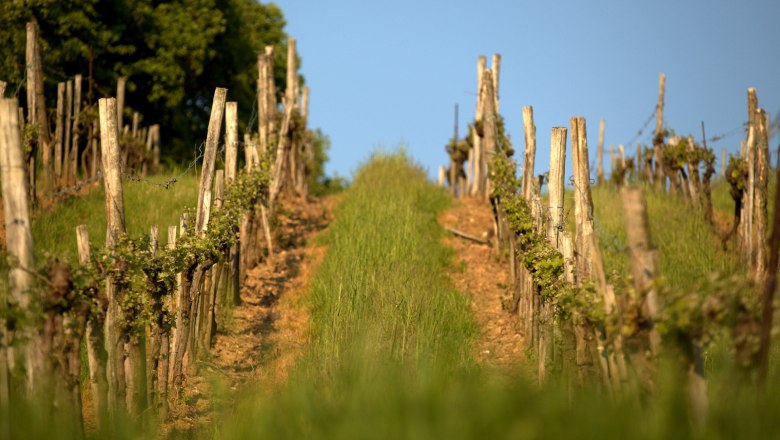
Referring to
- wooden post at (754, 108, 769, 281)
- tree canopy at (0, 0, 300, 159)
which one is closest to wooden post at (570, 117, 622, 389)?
wooden post at (754, 108, 769, 281)

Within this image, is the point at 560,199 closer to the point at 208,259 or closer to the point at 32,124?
the point at 208,259

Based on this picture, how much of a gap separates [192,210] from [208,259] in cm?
53

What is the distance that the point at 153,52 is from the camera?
2659 centimetres

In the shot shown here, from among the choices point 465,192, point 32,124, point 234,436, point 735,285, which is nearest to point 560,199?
point 735,285

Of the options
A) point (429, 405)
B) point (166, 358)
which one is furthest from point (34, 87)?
point (429, 405)

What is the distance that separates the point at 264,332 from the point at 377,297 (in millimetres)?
1722

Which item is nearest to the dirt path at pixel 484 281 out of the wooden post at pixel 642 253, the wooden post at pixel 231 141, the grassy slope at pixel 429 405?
the grassy slope at pixel 429 405

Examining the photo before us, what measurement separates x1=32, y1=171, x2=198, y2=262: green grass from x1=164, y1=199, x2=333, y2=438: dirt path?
5.02 ft

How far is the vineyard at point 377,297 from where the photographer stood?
6.01m

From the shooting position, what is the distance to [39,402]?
6715mm

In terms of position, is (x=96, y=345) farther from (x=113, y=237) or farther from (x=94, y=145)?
(x=94, y=145)

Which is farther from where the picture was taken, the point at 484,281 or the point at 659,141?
the point at 659,141

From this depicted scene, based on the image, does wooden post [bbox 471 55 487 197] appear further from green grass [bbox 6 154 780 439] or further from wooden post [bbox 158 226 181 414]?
wooden post [bbox 158 226 181 414]

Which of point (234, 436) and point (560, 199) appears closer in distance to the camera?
point (234, 436)
